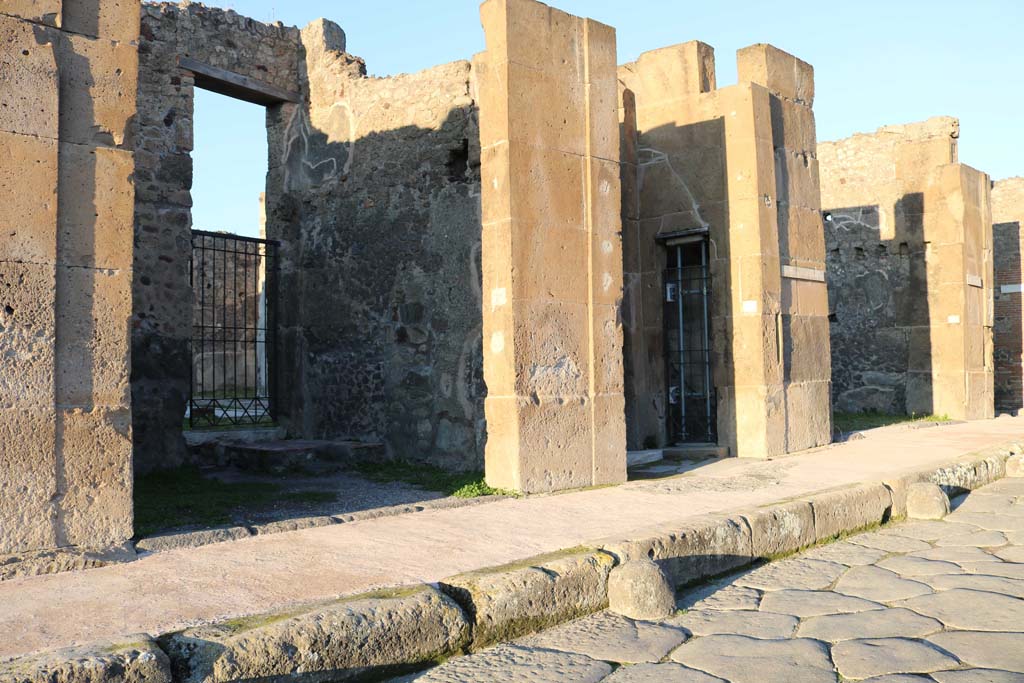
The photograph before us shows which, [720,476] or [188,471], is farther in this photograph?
[188,471]

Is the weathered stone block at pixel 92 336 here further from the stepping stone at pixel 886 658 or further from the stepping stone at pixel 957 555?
the stepping stone at pixel 957 555

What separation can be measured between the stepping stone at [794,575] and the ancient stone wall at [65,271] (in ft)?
9.34

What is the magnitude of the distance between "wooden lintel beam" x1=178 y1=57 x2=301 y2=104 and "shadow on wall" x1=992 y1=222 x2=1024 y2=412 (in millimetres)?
11199

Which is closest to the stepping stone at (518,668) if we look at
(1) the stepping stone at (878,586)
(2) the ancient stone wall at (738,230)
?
(1) the stepping stone at (878,586)

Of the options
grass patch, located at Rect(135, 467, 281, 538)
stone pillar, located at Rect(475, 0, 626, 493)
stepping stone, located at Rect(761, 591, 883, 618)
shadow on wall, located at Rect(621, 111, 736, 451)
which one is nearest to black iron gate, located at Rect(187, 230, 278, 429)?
grass patch, located at Rect(135, 467, 281, 538)

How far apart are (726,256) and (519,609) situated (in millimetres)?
5582

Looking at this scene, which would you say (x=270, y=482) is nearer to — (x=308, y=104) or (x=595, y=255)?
(x=595, y=255)

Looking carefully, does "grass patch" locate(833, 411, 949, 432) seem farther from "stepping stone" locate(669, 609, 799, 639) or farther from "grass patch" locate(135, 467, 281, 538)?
"stepping stone" locate(669, 609, 799, 639)

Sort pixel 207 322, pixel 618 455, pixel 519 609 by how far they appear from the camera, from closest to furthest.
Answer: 1. pixel 519 609
2. pixel 618 455
3. pixel 207 322

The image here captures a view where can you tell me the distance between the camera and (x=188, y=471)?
27.8 ft

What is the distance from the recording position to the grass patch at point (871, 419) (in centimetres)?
1082

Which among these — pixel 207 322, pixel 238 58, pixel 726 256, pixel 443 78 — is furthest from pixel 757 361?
pixel 207 322

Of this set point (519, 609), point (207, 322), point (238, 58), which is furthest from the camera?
point (207, 322)

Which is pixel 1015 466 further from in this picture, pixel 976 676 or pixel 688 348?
pixel 976 676
